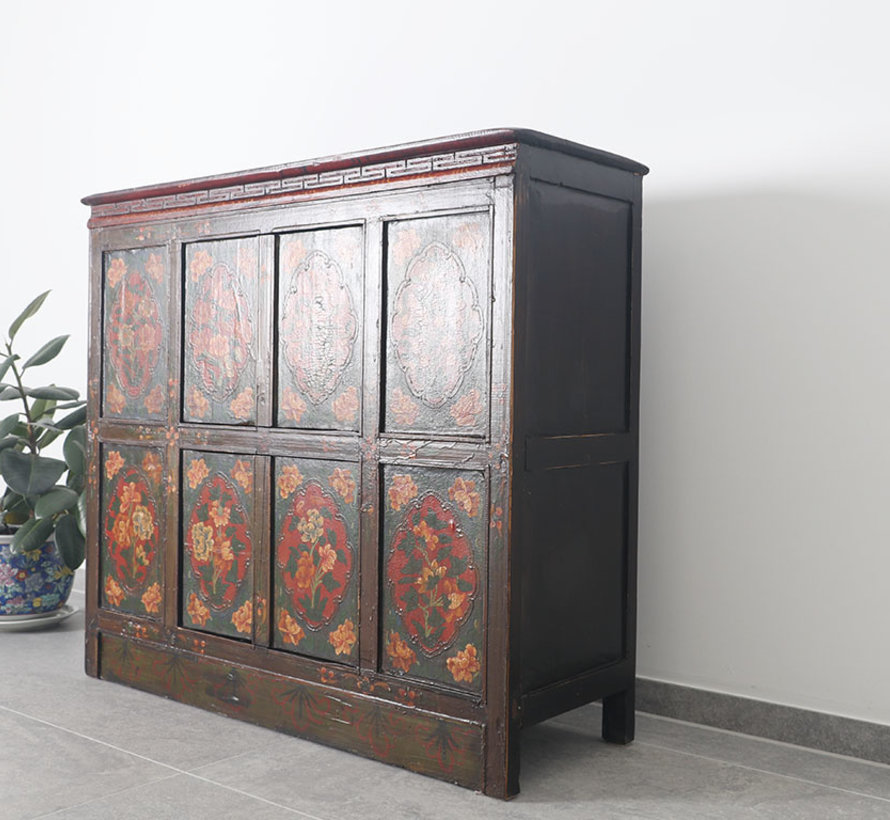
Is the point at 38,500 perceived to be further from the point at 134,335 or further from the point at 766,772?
the point at 766,772

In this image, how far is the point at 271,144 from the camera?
4.44m

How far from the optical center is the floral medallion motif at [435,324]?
9.27 feet

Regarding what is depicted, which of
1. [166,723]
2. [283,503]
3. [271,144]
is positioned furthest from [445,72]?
[166,723]

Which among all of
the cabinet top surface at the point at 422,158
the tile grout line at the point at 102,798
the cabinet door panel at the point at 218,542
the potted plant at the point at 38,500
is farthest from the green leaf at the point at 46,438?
the tile grout line at the point at 102,798

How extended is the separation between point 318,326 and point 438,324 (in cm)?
44

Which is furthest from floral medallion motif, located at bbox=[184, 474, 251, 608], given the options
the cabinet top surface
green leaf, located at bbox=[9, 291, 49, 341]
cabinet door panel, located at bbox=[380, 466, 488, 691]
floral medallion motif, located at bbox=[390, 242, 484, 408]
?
green leaf, located at bbox=[9, 291, 49, 341]

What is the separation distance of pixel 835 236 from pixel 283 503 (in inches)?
67.8

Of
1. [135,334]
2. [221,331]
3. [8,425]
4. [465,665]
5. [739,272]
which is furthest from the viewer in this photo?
[8,425]

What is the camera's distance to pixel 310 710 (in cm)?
315

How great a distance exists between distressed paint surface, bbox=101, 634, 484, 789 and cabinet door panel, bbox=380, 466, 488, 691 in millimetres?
127

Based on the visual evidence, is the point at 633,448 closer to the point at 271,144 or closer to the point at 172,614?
the point at 172,614

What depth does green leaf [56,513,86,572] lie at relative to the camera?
426 cm

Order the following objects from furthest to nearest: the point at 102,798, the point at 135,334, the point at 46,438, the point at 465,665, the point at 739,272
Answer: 1. the point at 46,438
2. the point at 135,334
3. the point at 739,272
4. the point at 465,665
5. the point at 102,798

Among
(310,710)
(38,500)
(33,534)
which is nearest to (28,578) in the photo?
(33,534)
